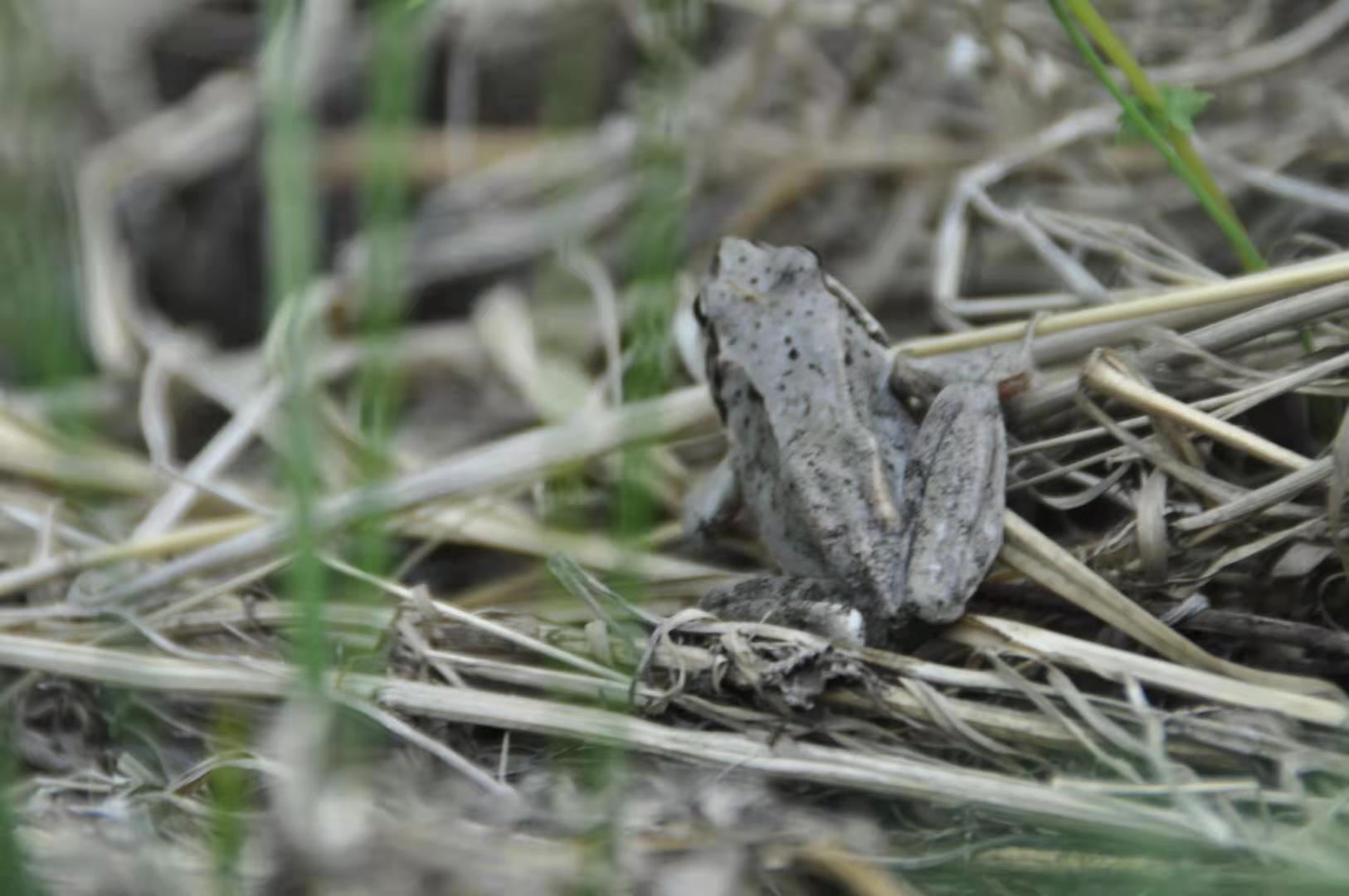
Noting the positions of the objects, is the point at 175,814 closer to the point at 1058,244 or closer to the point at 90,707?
the point at 90,707

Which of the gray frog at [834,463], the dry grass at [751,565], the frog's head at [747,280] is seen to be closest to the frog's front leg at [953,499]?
the gray frog at [834,463]

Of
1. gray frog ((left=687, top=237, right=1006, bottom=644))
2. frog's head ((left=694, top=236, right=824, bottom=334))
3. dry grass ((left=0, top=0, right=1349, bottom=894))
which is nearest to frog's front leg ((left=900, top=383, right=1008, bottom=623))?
gray frog ((left=687, top=237, right=1006, bottom=644))

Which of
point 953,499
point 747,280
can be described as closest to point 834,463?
point 953,499

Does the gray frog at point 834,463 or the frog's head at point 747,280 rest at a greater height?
the frog's head at point 747,280

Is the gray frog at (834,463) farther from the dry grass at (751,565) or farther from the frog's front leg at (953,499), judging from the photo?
the dry grass at (751,565)

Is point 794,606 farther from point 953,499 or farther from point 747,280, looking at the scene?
point 747,280

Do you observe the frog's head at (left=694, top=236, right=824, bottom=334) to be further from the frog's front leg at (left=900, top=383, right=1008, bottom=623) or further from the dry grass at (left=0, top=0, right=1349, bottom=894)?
the frog's front leg at (left=900, top=383, right=1008, bottom=623)
